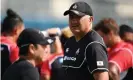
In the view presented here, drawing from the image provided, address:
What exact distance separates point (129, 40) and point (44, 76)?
52.1 inches

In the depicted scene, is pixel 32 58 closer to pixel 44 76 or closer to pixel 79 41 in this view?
pixel 79 41

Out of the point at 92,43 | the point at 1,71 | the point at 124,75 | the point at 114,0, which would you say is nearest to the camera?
the point at 92,43

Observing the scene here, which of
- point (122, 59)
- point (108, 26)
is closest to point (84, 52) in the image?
point (122, 59)

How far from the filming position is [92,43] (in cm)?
490

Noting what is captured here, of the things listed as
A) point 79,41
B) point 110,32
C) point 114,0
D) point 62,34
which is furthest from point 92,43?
point 114,0

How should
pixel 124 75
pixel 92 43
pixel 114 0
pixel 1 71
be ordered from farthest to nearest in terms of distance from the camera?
pixel 114 0 → pixel 1 71 → pixel 124 75 → pixel 92 43

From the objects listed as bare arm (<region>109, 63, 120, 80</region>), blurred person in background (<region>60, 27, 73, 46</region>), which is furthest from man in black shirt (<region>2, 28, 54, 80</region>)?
blurred person in background (<region>60, 27, 73, 46</region>)

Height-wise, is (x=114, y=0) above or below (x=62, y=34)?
below

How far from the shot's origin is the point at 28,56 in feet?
16.3

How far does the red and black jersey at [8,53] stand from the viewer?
23.0 ft

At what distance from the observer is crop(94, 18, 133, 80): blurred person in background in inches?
248

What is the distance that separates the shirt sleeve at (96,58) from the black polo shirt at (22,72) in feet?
1.53

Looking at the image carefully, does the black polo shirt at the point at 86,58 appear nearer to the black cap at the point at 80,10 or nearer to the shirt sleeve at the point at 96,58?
the shirt sleeve at the point at 96,58

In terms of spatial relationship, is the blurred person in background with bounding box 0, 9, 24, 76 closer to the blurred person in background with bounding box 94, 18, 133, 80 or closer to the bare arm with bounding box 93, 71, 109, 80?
the blurred person in background with bounding box 94, 18, 133, 80
